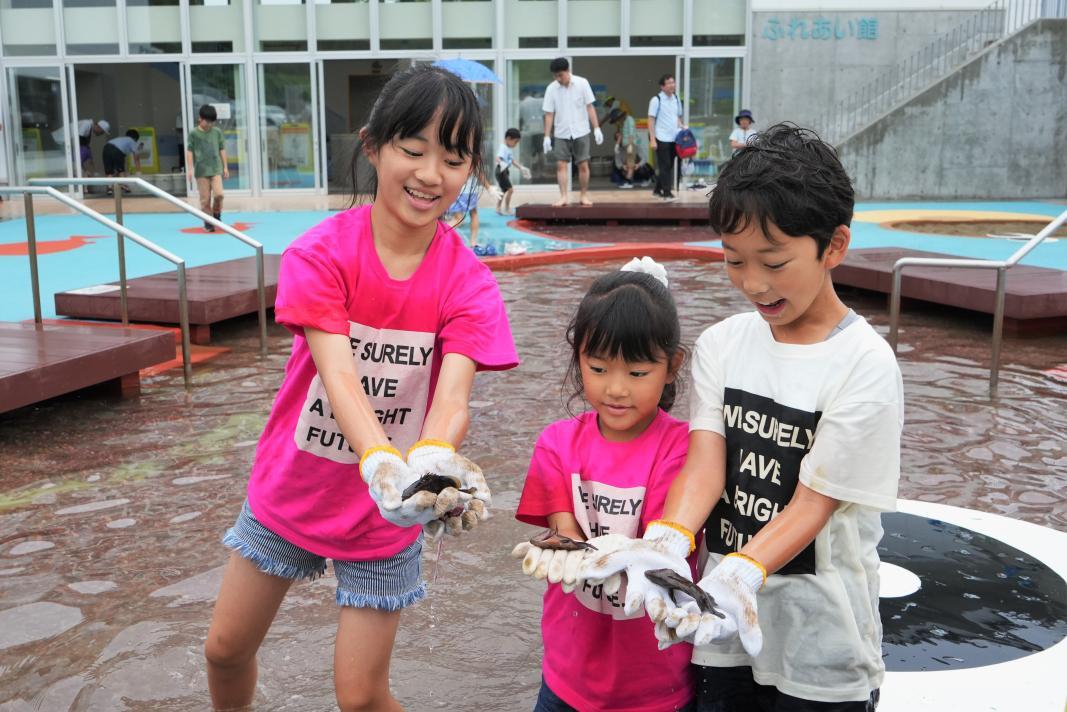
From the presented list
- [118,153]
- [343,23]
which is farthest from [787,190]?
[118,153]

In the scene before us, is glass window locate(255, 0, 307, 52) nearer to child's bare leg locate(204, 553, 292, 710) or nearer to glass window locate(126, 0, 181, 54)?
glass window locate(126, 0, 181, 54)

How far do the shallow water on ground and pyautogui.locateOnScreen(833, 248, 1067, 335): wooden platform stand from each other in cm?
22

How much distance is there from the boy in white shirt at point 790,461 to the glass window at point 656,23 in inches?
777

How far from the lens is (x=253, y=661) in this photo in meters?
2.90

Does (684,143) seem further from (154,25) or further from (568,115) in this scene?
(154,25)

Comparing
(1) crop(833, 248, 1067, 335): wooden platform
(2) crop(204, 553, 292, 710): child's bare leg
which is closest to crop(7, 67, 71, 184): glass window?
(1) crop(833, 248, 1067, 335): wooden platform

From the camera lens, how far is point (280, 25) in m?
21.0

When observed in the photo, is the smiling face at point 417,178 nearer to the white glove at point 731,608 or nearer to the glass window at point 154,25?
the white glove at point 731,608

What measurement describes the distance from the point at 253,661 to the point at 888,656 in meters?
1.84

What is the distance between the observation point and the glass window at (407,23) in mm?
20938

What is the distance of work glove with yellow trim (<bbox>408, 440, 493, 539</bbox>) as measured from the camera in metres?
2.12

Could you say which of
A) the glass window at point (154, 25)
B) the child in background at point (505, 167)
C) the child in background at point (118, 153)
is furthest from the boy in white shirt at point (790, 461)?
the child in background at point (118, 153)

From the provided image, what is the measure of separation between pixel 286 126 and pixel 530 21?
525 cm

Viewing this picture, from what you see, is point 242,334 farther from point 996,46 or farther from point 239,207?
point 996,46
